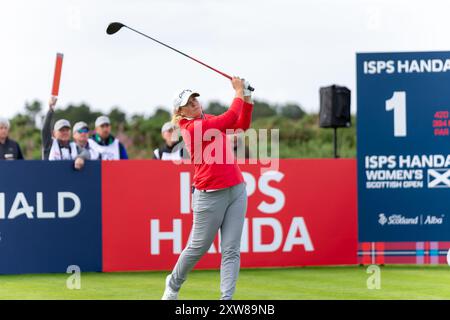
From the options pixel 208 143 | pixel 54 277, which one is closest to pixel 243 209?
pixel 208 143

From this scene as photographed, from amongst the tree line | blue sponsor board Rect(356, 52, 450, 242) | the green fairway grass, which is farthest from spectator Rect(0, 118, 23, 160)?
the tree line

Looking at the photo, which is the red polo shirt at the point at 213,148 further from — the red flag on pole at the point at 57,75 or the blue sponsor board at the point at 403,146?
the red flag on pole at the point at 57,75

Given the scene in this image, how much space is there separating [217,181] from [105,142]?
5539 millimetres

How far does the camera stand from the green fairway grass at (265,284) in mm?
10641

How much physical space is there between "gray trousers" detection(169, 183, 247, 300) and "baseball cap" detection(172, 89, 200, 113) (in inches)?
30.5

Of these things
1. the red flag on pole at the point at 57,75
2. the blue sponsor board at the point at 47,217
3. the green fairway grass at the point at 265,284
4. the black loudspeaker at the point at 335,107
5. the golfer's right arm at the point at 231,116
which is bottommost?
the green fairway grass at the point at 265,284

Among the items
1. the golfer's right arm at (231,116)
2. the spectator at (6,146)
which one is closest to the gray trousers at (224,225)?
the golfer's right arm at (231,116)

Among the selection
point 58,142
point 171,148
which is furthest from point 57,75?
point 171,148

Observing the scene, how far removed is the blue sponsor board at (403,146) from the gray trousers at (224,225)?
15.4 feet

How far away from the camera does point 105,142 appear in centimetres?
1424

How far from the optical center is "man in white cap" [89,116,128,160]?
1410 centimetres

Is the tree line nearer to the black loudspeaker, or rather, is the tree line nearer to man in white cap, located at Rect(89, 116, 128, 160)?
the black loudspeaker

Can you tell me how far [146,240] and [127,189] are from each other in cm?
68
